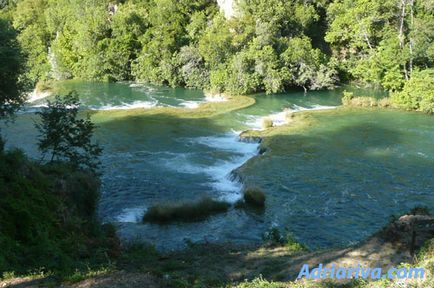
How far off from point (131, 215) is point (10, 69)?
7.32 metres

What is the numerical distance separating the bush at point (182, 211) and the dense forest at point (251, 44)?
88.9ft

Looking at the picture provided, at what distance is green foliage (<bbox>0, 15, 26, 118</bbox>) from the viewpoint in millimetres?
17016

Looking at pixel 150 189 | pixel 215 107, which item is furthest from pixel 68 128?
pixel 215 107

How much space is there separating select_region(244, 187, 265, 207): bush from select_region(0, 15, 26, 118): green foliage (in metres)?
9.98

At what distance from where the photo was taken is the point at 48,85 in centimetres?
5091

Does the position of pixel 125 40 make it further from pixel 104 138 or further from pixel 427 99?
pixel 427 99

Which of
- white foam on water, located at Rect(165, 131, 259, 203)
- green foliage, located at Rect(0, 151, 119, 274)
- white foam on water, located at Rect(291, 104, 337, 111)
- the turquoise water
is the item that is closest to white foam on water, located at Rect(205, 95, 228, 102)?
the turquoise water

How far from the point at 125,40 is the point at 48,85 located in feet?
35.5

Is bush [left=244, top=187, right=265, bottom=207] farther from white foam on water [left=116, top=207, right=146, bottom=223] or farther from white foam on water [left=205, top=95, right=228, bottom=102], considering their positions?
white foam on water [left=205, top=95, right=228, bottom=102]

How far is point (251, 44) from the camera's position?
157 ft

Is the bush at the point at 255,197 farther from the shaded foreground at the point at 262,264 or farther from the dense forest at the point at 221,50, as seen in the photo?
the shaded foreground at the point at 262,264

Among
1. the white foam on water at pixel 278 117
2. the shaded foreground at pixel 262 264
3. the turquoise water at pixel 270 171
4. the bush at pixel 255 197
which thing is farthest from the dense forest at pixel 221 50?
the shaded foreground at pixel 262 264

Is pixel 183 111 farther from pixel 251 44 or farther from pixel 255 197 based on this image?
pixel 255 197

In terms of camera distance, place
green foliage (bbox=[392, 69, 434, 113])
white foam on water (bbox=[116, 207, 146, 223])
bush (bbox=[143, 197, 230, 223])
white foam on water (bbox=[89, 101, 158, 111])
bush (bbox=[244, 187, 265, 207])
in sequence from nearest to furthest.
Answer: bush (bbox=[143, 197, 230, 223]), white foam on water (bbox=[116, 207, 146, 223]), bush (bbox=[244, 187, 265, 207]), green foliage (bbox=[392, 69, 434, 113]), white foam on water (bbox=[89, 101, 158, 111])
